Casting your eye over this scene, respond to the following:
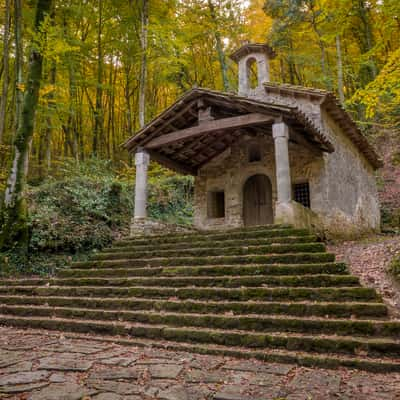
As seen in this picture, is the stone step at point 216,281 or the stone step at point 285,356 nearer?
the stone step at point 285,356

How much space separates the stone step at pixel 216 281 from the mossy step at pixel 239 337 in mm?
1062

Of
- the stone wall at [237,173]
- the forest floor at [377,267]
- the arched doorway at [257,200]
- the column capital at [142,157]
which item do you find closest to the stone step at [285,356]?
the forest floor at [377,267]

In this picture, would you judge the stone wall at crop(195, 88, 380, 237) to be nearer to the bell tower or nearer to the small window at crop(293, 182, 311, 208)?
the small window at crop(293, 182, 311, 208)

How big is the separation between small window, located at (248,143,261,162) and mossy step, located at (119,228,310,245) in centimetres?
484

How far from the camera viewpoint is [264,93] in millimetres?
12164

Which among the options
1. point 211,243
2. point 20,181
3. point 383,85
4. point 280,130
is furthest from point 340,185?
point 20,181

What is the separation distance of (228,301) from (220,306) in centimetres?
24

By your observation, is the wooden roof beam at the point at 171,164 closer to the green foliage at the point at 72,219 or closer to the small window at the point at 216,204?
the small window at the point at 216,204

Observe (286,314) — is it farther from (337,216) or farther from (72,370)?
(337,216)

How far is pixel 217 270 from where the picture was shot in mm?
6270

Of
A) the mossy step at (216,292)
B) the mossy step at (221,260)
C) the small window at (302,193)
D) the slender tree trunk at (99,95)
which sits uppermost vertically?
the slender tree trunk at (99,95)

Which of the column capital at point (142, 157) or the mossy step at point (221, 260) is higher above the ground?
the column capital at point (142, 157)

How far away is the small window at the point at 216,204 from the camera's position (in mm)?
12852

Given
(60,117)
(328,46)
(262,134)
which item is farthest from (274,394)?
(328,46)
